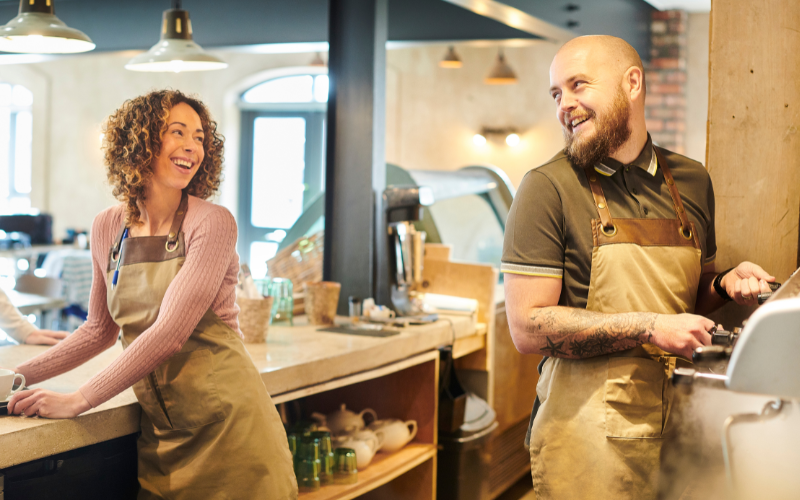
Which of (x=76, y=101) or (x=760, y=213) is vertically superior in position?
(x=76, y=101)

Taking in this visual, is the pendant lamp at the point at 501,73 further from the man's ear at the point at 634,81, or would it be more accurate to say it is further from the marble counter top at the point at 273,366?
the man's ear at the point at 634,81

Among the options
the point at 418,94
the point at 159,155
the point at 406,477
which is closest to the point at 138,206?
the point at 159,155

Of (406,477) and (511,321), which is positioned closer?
(511,321)

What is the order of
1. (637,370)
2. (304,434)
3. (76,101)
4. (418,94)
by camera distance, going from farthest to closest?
1. (76,101)
2. (418,94)
3. (304,434)
4. (637,370)

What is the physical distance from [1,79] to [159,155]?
11441mm

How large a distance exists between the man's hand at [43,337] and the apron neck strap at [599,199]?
63.6 inches

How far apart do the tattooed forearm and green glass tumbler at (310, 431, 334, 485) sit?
1.13m

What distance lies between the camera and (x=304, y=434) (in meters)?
2.46

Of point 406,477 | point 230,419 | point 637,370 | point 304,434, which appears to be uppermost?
point 637,370

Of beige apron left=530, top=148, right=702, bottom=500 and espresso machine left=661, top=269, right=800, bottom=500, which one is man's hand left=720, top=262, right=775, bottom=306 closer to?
beige apron left=530, top=148, right=702, bottom=500

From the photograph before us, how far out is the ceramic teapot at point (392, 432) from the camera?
2.89m

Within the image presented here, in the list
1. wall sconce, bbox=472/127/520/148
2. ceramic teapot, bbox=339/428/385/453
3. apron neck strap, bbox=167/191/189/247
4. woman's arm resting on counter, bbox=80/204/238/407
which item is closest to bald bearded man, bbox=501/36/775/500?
woman's arm resting on counter, bbox=80/204/238/407

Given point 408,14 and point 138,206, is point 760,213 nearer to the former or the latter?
point 138,206

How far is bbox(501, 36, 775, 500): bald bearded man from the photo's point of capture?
1568 millimetres
